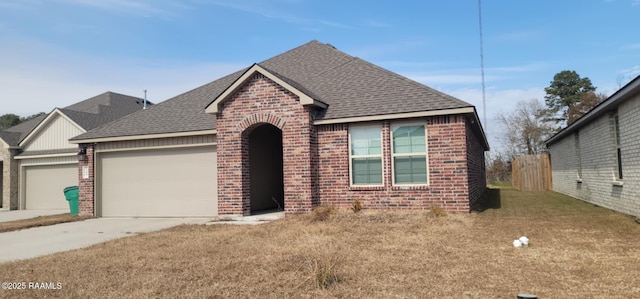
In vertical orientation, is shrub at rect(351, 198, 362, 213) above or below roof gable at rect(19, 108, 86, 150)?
below

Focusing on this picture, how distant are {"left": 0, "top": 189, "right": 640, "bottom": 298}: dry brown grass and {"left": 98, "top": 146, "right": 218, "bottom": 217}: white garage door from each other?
3.60 metres

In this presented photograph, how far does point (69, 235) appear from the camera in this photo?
1007cm

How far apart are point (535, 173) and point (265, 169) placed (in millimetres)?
16617

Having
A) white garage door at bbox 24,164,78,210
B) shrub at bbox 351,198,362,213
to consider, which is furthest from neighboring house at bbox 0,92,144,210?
shrub at bbox 351,198,362,213

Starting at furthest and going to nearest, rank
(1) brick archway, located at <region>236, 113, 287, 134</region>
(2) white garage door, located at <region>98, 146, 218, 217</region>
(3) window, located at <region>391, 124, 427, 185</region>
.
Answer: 1. (2) white garage door, located at <region>98, 146, 218, 217</region>
2. (1) brick archway, located at <region>236, 113, 287, 134</region>
3. (3) window, located at <region>391, 124, 427, 185</region>

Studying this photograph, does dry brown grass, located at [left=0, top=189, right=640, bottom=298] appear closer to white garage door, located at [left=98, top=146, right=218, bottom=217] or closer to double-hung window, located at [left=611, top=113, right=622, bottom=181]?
double-hung window, located at [left=611, top=113, right=622, bottom=181]

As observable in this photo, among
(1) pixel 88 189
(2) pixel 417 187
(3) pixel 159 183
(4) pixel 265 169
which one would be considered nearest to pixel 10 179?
(1) pixel 88 189

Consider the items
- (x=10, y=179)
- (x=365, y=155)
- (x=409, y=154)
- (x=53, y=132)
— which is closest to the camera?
(x=409, y=154)

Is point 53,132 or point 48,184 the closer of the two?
point 48,184

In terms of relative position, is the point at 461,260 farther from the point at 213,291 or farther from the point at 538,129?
the point at 538,129

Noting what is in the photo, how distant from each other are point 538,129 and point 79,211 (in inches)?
1545

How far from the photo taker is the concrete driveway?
814 centimetres

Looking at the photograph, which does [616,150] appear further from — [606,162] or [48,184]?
[48,184]

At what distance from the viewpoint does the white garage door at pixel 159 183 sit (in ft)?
43.1
